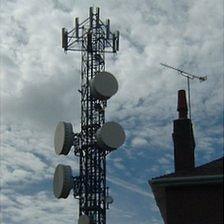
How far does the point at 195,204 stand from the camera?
27.3 metres

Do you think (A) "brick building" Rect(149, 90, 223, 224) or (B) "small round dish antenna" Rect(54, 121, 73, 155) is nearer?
(A) "brick building" Rect(149, 90, 223, 224)

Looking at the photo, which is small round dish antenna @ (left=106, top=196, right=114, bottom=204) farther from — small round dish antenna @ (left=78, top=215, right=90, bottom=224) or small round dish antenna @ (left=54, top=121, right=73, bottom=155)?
small round dish antenna @ (left=54, top=121, right=73, bottom=155)

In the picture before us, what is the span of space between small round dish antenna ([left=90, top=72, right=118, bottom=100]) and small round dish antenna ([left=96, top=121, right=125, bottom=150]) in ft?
6.75

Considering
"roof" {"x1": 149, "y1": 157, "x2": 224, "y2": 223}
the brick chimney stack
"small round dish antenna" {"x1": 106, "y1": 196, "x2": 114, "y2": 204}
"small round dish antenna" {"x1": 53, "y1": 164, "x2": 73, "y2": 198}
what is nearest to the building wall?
"roof" {"x1": 149, "y1": 157, "x2": 224, "y2": 223}

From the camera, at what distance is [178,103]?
109 ft

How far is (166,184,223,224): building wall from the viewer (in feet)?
88.2

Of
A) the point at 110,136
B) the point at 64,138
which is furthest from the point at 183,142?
the point at 64,138

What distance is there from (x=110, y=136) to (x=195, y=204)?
50.0ft

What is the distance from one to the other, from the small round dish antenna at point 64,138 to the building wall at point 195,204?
15.8 metres

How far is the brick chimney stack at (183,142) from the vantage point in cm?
3056

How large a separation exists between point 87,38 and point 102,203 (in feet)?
41.1

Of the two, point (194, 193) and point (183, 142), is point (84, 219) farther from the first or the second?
point (194, 193)

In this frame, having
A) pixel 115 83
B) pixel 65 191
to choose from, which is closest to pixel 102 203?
pixel 65 191

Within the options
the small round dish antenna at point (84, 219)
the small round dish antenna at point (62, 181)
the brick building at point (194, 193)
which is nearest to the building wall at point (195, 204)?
the brick building at point (194, 193)
